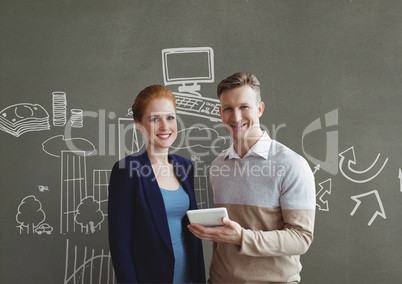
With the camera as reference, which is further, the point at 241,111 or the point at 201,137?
the point at 201,137

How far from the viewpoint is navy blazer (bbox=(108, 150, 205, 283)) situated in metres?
1.33

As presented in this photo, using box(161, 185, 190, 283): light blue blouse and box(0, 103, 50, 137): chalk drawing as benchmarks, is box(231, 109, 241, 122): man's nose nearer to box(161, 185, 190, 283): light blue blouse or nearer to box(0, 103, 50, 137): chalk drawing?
box(161, 185, 190, 283): light blue blouse

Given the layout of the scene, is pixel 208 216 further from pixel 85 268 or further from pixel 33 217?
pixel 33 217

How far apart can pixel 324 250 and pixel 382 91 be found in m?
0.90

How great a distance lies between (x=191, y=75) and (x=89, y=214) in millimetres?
914

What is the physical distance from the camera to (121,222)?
1329mm

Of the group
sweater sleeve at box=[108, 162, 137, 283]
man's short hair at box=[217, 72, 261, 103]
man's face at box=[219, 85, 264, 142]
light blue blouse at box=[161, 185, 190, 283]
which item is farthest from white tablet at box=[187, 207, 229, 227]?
man's short hair at box=[217, 72, 261, 103]

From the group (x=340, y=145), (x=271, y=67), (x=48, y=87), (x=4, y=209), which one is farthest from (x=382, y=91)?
(x=4, y=209)

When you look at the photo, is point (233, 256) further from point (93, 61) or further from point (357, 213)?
point (93, 61)

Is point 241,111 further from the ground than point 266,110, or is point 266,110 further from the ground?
point 266,110

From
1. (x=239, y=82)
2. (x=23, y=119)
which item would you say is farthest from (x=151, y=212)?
(x=23, y=119)

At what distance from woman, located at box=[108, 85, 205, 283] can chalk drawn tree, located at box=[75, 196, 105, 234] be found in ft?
2.38

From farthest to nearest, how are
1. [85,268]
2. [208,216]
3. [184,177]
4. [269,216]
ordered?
[85,268]
[184,177]
[269,216]
[208,216]

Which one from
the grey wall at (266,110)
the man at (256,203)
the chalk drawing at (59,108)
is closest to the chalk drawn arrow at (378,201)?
the grey wall at (266,110)
